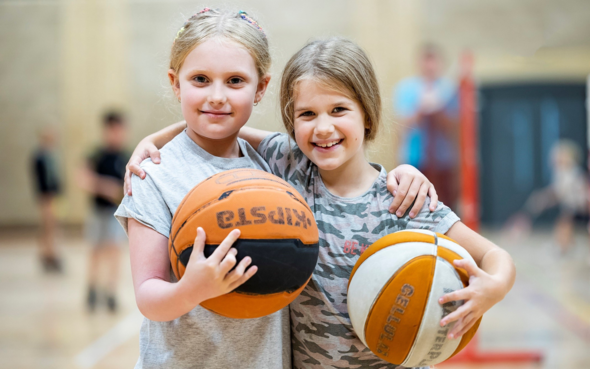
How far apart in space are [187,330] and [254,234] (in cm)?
43

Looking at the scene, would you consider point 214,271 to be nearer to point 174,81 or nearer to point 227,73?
point 227,73

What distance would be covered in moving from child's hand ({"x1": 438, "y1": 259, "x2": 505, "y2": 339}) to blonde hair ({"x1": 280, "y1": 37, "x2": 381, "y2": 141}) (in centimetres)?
55

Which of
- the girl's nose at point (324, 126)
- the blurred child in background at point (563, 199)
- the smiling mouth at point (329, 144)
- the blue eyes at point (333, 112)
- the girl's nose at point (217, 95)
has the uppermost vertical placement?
the girl's nose at point (217, 95)

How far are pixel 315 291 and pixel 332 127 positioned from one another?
1.56ft

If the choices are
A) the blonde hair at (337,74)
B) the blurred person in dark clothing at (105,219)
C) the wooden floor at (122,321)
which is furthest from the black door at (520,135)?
the blonde hair at (337,74)

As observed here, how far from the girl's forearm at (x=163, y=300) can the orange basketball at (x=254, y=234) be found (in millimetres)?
53

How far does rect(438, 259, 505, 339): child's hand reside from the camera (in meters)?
1.32

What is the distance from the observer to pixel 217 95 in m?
1.44

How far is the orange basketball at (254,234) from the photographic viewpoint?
121 cm

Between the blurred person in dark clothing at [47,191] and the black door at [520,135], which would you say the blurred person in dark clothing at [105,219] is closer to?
the blurred person in dark clothing at [47,191]

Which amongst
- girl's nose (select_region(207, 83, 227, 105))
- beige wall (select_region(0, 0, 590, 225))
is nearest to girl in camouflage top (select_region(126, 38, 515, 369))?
girl's nose (select_region(207, 83, 227, 105))

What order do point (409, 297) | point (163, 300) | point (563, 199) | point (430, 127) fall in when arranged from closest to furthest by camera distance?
1. point (163, 300)
2. point (409, 297)
3. point (430, 127)
4. point (563, 199)

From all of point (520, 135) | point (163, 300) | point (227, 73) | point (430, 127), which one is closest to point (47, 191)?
point (430, 127)

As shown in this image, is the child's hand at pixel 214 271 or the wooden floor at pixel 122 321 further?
the wooden floor at pixel 122 321
